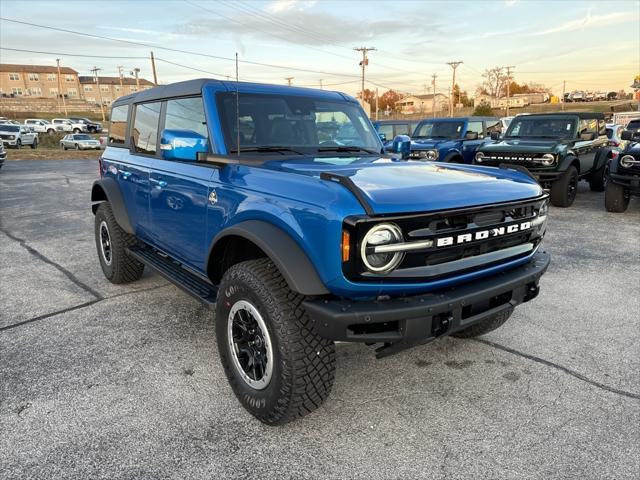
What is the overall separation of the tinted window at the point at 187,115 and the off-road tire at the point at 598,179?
10.6m

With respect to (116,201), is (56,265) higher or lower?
lower

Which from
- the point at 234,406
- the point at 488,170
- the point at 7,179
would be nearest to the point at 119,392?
the point at 234,406

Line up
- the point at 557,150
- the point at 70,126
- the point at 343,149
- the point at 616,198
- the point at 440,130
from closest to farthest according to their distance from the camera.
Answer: the point at 343,149 → the point at 616,198 → the point at 557,150 → the point at 440,130 → the point at 70,126

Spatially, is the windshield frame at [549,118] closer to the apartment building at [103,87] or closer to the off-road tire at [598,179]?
the off-road tire at [598,179]

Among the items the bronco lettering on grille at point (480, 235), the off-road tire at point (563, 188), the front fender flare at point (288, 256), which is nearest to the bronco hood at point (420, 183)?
the bronco lettering on grille at point (480, 235)

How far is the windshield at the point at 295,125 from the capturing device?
3250 millimetres

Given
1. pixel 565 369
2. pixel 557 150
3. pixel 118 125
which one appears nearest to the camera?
pixel 565 369

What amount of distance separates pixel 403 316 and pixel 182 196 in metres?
1.96

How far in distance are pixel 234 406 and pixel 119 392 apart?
0.76 meters

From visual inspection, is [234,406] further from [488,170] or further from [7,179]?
[7,179]

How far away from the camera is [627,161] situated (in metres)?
8.43

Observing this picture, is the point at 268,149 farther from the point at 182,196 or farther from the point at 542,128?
the point at 542,128

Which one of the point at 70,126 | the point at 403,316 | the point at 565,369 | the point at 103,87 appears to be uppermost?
the point at 103,87

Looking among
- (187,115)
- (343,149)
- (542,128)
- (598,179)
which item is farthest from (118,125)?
(598,179)
